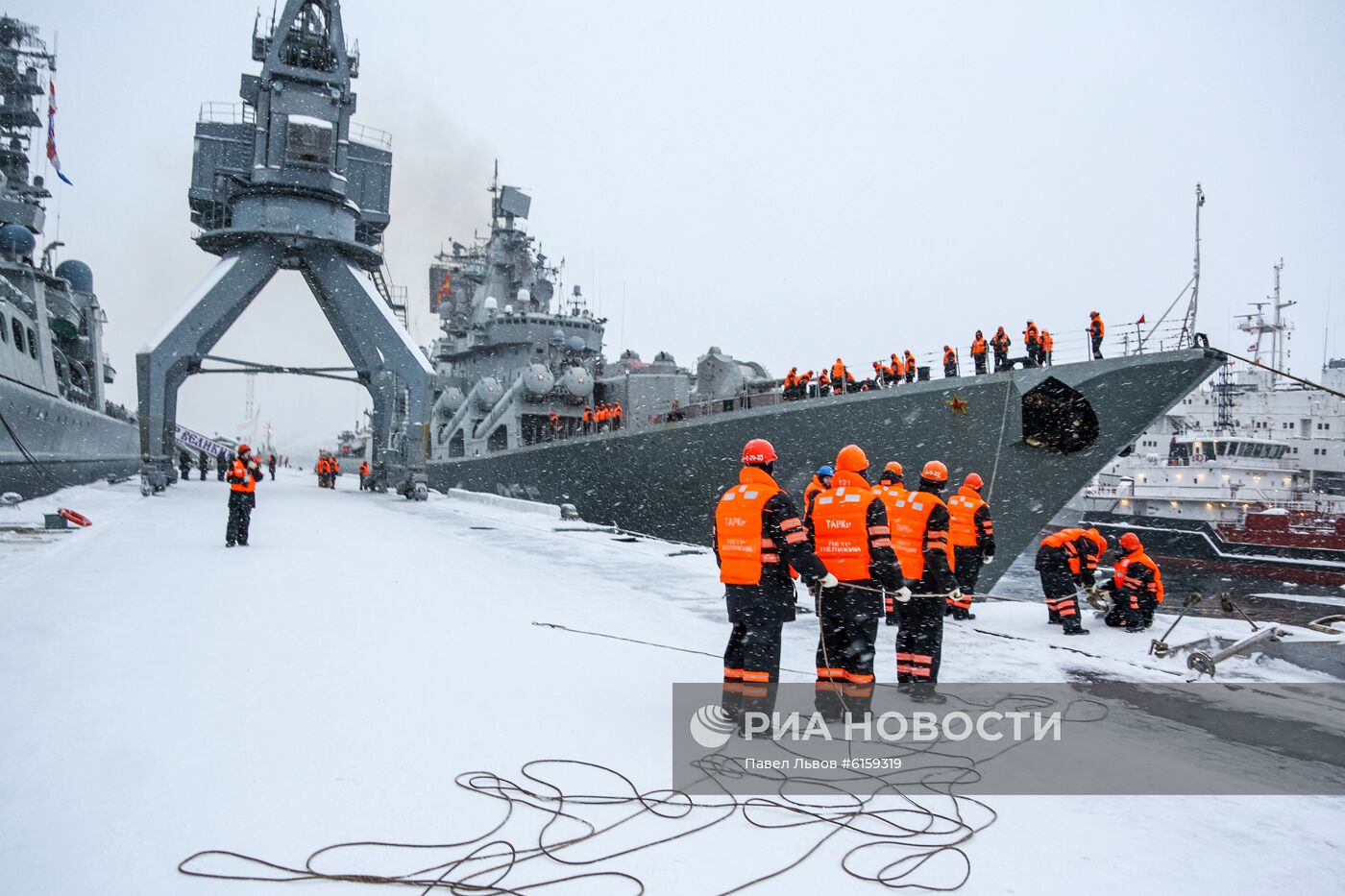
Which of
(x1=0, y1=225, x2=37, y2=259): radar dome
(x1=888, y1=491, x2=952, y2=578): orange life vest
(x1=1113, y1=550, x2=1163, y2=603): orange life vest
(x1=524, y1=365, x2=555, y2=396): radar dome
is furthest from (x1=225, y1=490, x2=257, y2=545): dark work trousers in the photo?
(x1=0, y1=225, x2=37, y2=259): radar dome

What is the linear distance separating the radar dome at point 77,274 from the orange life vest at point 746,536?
29.8m

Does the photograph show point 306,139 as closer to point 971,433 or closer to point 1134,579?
point 971,433

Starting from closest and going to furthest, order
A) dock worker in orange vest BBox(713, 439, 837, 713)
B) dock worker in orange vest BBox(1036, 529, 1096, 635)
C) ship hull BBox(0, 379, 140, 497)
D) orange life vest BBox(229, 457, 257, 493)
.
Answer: dock worker in orange vest BBox(713, 439, 837, 713) < dock worker in orange vest BBox(1036, 529, 1096, 635) < orange life vest BBox(229, 457, 257, 493) < ship hull BBox(0, 379, 140, 497)

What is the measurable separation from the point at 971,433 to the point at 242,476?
9.41 metres

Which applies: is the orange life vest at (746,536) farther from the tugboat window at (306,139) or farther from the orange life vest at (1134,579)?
the tugboat window at (306,139)

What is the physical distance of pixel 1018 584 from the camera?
17750 mm

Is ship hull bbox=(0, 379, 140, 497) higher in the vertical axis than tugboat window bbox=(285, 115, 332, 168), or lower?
lower

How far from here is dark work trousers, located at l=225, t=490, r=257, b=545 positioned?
9.13m

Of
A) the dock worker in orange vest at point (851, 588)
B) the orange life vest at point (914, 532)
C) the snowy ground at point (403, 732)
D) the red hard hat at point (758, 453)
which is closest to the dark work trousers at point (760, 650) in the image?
the dock worker in orange vest at point (851, 588)

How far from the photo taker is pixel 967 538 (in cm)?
653

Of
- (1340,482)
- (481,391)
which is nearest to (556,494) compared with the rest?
(481,391)

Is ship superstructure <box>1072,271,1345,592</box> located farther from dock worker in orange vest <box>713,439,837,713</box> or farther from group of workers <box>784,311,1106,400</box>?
dock worker in orange vest <box>713,439,837,713</box>

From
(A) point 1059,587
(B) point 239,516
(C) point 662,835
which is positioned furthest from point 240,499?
(A) point 1059,587

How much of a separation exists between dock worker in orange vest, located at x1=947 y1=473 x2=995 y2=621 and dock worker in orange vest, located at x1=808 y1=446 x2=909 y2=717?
8.82 ft
